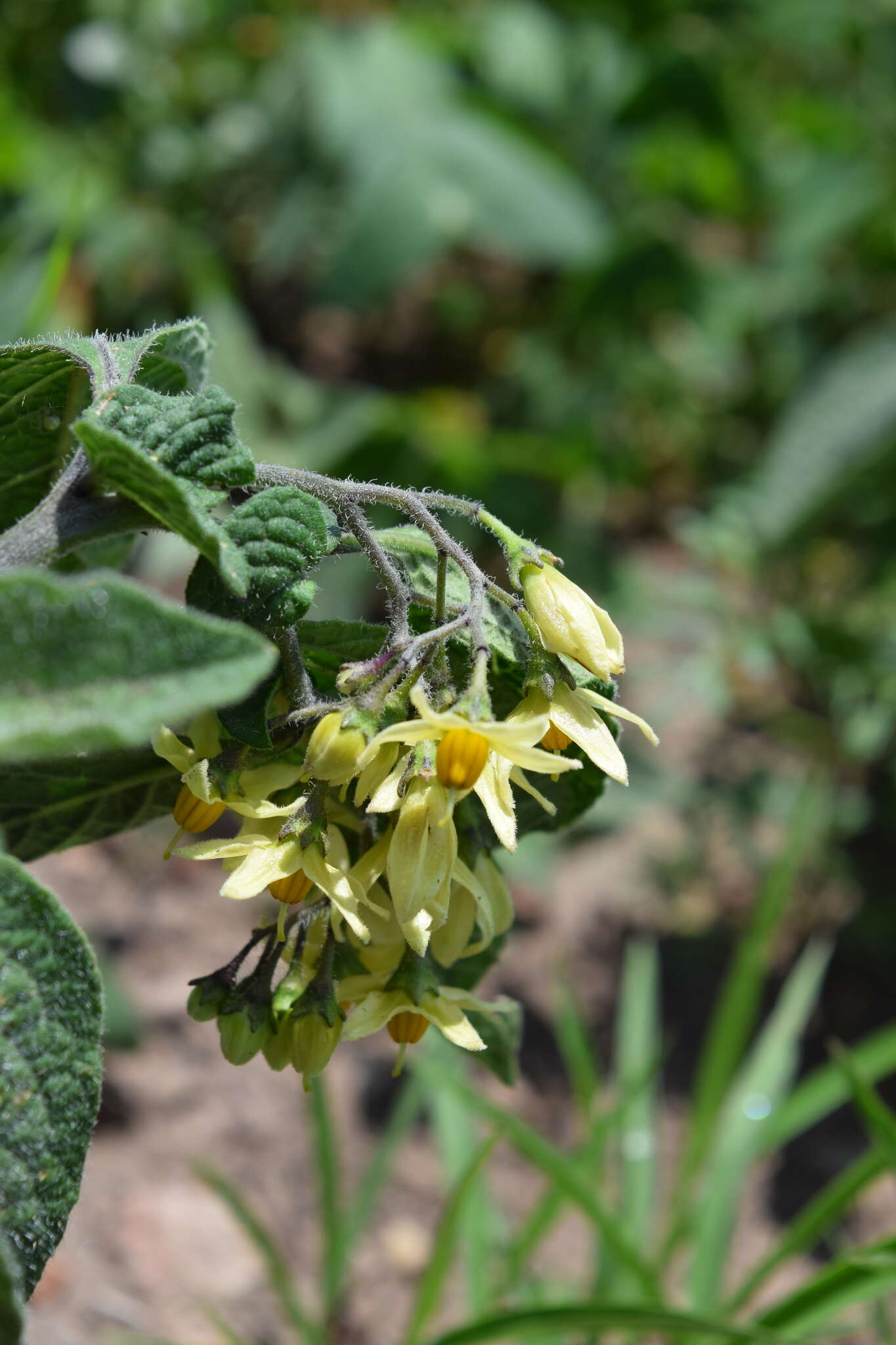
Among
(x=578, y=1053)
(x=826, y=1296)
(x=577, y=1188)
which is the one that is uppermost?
(x=826, y=1296)

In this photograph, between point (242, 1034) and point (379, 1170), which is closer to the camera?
point (242, 1034)

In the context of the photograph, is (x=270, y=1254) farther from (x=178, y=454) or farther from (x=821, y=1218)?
(x=178, y=454)

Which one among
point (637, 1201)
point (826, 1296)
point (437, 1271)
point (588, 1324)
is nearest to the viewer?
point (588, 1324)

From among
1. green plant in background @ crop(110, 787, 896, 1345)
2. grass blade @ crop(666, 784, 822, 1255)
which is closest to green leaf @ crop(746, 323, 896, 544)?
green plant in background @ crop(110, 787, 896, 1345)

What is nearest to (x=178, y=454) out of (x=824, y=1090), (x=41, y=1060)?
(x=41, y=1060)

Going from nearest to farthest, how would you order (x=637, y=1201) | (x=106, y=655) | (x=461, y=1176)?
(x=106, y=655)
(x=461, y=1176)
(x=637, y=1201)

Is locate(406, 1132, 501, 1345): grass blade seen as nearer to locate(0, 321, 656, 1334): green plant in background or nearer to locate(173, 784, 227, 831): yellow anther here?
locate(0, 321, 656, 1334): green plant in background
